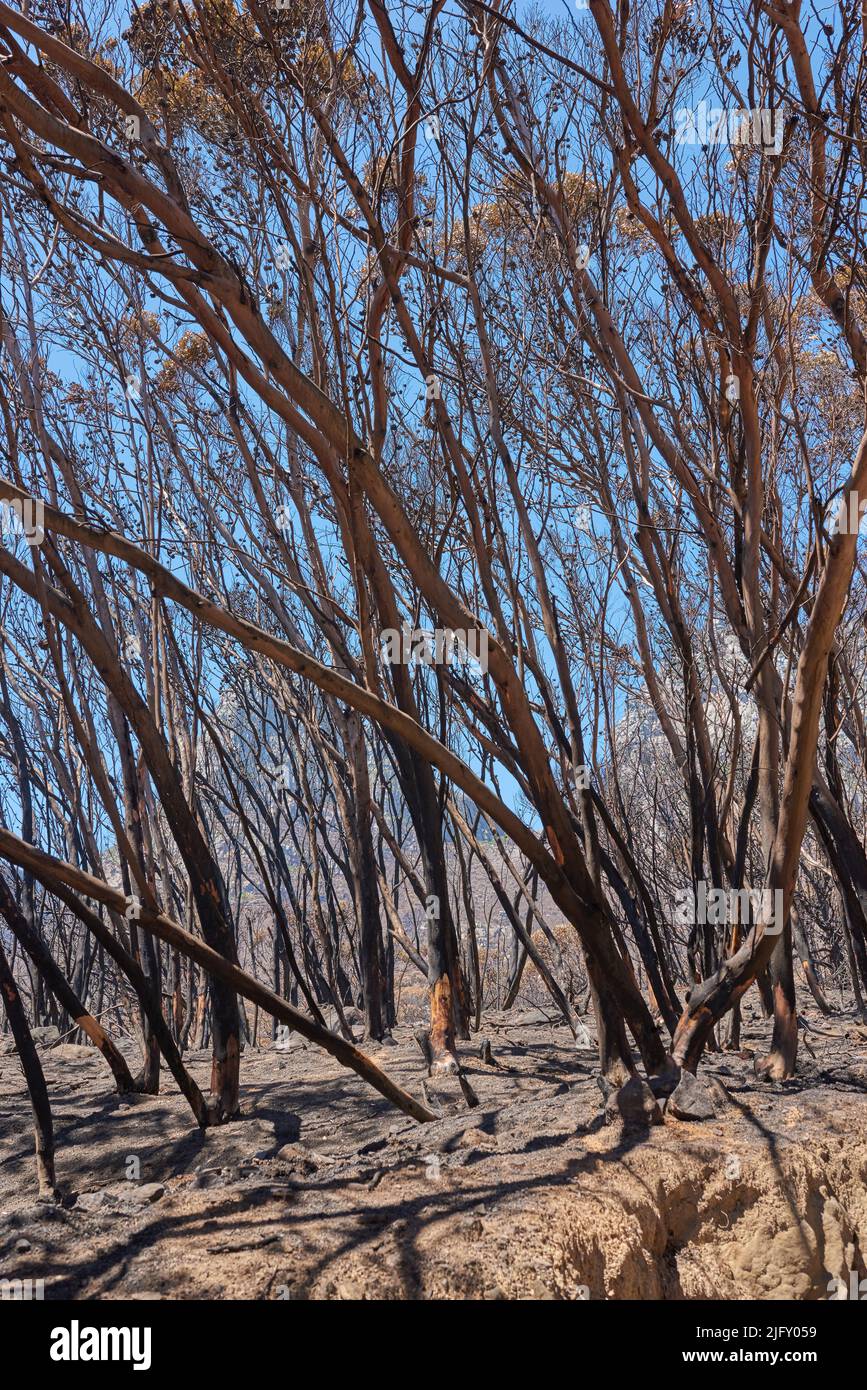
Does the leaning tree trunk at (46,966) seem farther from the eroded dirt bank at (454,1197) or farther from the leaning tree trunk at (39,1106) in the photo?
the eroded dirt bank at (454,1197)

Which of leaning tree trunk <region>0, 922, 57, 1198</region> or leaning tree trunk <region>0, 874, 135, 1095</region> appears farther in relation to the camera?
leaning tree trunk <region>0, 874, 135, 1095</region>

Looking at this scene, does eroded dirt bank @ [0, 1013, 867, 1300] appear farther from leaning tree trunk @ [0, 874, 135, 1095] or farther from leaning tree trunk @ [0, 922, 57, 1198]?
leaning tree trunk @ [0, 874, 135, 1095]

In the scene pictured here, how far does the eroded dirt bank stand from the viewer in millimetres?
2412

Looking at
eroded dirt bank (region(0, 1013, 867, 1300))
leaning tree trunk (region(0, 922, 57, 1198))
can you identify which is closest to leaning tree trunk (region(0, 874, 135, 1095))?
leaning tree trunk (region(0, 922, 57, 1198))

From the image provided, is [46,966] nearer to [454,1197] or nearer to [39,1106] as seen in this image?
[39,1106]

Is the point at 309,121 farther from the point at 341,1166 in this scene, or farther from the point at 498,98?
the point at 341,1166

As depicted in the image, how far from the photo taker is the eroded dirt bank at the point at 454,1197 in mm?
2412

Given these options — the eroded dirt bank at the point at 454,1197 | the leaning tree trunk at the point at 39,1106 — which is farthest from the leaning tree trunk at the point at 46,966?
the eroded dirt bank at the point at 454,1197

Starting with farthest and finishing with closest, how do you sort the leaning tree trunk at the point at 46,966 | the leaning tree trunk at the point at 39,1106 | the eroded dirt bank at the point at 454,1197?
the leaning tree trunk at the point at 46,966 < the leaning tree trunk at the point at 39,1106 < the eroded dirt bank at the point at 454,1197

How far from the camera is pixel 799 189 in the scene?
14.8ft

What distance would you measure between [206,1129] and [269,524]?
262 cm

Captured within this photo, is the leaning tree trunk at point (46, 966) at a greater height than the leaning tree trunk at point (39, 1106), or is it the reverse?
the leaning tree trunk at point (46, 966)

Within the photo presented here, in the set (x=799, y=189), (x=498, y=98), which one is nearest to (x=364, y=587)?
(x=498, y=98)

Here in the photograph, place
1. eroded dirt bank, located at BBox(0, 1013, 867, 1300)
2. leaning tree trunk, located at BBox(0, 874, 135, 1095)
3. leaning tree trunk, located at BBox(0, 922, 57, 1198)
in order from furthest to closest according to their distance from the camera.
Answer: leaning tree trunk, located at BBox(0, 874, 135, 1095), leaning tree trunk, located at BBox(0, 922, 57, 1198), eroded dirt bank, located at BBox(0, 1013, 867, 1300)
